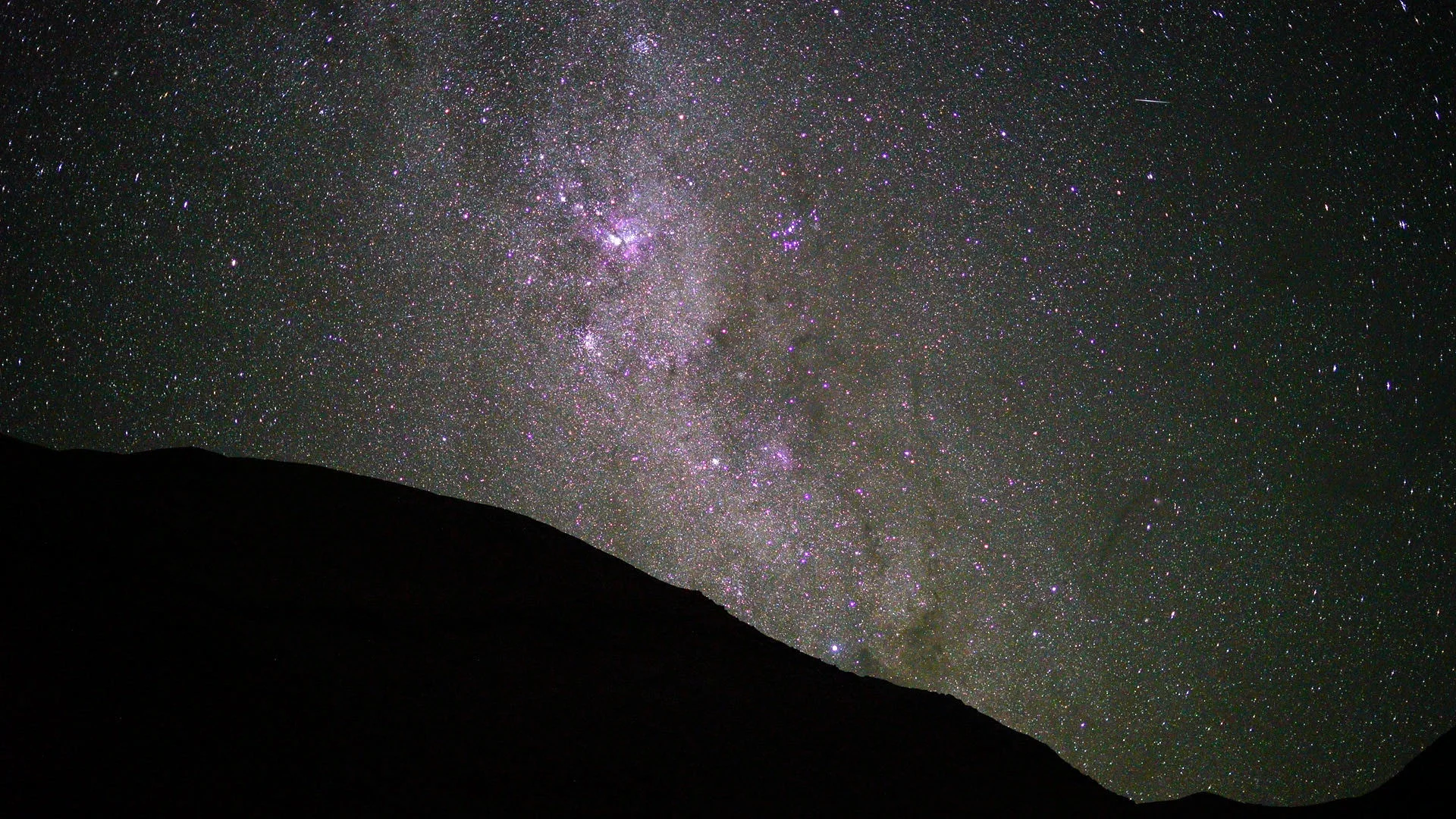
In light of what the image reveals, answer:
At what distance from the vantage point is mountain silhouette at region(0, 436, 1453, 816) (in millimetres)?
2693

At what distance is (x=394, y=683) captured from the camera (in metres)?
3.34

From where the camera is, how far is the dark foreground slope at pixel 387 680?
2.69 metres

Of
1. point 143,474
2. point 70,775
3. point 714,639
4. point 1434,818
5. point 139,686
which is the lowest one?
point 1434,818

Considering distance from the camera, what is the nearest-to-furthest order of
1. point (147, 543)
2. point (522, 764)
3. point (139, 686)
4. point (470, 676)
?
point (139, 686) → point (522, 764) → point (470, 676) → point (147, 543)

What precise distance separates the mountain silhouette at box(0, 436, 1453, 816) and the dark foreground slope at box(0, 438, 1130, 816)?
1cm

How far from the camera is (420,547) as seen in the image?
4.61 meters

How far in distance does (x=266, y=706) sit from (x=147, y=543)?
1456mm

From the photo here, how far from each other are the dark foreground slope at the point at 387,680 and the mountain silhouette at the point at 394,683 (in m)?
0.01

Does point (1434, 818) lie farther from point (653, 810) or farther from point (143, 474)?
point (143, 474)

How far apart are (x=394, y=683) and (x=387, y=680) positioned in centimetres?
4

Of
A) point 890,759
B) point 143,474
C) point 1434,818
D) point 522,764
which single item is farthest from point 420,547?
point 1434,818

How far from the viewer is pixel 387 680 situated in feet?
11.0

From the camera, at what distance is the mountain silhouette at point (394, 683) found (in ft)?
8.84

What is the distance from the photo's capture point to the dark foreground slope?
2689mm
